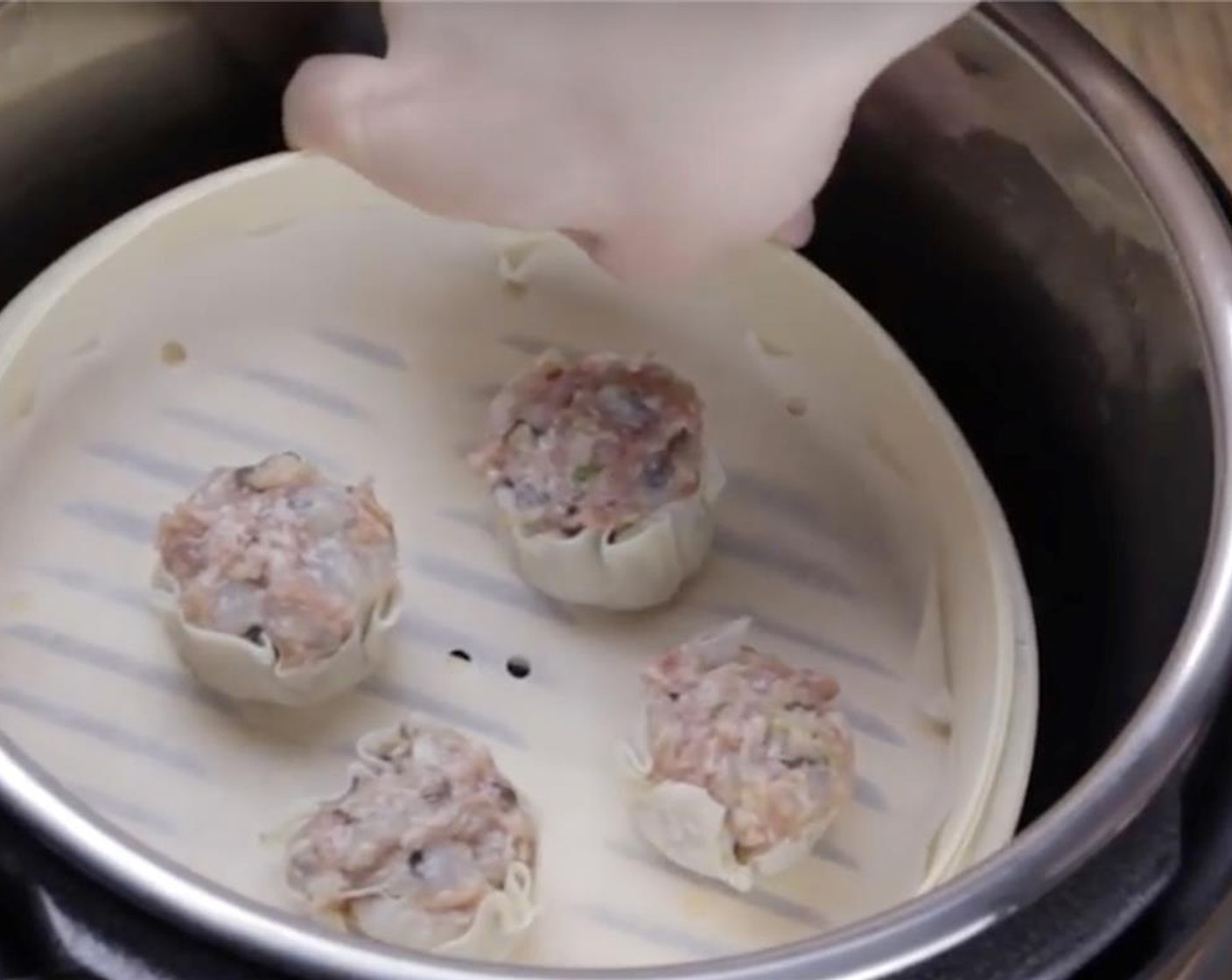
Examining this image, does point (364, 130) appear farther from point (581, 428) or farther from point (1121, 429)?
point (1121, 429)

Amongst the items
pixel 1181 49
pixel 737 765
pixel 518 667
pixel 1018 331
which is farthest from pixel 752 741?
pixel 1181 49

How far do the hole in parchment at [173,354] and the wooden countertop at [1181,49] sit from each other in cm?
51

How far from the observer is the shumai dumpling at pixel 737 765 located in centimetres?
82

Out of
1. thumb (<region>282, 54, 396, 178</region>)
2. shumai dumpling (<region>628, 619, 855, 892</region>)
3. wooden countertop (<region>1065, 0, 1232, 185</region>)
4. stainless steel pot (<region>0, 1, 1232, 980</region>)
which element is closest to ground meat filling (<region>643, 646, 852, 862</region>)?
shumai dumpling (<region>628, 619, 855, 892</region>)

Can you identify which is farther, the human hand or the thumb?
the thumb

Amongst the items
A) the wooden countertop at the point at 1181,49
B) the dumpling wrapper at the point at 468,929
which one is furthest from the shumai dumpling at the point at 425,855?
the wooden countertop at the point at 1181,49

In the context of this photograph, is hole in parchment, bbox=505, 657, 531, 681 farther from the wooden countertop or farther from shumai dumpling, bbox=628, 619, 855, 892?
the wooden countertop

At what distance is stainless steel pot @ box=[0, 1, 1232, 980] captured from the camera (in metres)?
0.63

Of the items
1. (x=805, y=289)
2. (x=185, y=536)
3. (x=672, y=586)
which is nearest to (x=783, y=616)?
(x=672, y=586)

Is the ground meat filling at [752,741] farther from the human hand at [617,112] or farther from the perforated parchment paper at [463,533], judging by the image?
the human hand at [617,112]

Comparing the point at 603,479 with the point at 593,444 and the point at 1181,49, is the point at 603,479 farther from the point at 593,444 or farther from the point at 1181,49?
the point at 1181,49

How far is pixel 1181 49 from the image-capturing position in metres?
1.11

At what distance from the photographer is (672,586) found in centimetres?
92

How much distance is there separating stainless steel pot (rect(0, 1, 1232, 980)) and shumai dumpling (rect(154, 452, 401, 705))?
20 centimetres
